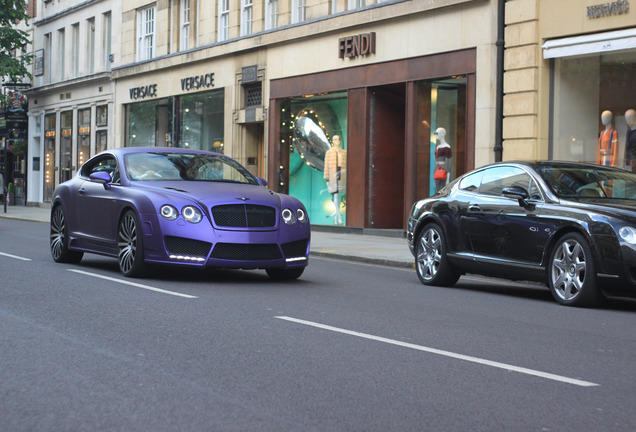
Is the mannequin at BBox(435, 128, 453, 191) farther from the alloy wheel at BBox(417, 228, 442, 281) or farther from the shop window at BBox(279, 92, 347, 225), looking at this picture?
the alloy wheel at BBox(417, 228, 442, 281)

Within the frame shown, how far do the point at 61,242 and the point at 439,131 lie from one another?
444 inches

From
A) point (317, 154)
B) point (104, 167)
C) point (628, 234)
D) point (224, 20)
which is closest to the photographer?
point (628, 234)

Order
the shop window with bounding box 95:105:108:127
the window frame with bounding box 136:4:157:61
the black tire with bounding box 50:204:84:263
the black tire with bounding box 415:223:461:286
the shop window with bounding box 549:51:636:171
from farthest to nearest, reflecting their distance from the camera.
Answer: the shop window with bounding box 95:105:108:127, the window frame with bounding box 136:4:157:61, the shop window with bounding box 549:51:636:171, the black tire with bounding box 50:204:84:263, the black tire with bounding box 415:223:461:286

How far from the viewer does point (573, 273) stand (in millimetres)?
9672

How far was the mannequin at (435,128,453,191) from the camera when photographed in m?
22.0

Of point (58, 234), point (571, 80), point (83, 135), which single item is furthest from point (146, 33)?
point (58, 234)

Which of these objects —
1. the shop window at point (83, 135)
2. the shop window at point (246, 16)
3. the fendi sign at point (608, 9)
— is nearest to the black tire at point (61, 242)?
the fendi sign at point (608, 9)

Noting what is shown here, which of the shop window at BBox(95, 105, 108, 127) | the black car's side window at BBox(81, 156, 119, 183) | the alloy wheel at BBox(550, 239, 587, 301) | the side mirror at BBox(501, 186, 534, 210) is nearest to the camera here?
the alloy wheel at BBox(550, 239, 587, 301)

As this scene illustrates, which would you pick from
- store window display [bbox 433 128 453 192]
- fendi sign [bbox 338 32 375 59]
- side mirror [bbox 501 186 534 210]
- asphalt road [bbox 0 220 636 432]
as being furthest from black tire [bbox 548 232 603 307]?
fendi sign [bbox 338 32 375 59]

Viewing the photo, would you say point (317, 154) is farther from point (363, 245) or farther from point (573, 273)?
point (573, 273)

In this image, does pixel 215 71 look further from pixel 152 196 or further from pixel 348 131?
pixel 152 196

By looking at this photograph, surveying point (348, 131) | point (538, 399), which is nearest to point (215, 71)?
point (348, 131)

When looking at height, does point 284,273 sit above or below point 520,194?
below

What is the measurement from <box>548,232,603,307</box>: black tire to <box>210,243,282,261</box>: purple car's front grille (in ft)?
9.86
